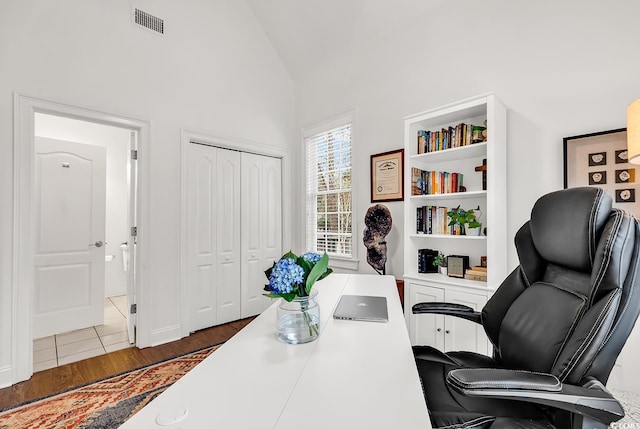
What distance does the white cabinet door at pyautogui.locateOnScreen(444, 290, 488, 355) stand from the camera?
2215 mm

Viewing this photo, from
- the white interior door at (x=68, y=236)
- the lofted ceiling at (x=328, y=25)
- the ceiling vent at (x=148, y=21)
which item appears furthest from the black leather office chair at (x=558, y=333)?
the white interior door at (x=68, y=236)

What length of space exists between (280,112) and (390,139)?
1.72 metres

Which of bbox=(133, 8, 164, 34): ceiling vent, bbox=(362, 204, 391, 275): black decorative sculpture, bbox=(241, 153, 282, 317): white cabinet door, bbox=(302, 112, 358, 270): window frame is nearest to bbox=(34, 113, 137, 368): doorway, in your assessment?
bbox=(133, 8, 164, 34): ceiling vent

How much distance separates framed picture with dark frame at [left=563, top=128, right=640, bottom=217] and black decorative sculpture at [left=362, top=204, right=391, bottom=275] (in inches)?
56.2

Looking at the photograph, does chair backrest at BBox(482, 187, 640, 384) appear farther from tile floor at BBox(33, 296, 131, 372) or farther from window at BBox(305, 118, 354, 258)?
tile floor at BBox(33, 296, 131, 372)

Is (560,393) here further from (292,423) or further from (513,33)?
(513,33)

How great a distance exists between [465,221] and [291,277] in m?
1.90

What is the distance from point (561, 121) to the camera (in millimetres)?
2164

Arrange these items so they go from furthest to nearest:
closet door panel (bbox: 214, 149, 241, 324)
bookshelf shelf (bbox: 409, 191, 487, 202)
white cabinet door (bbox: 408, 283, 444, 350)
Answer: closet door panel (bbox: 214, 149, 241, 324) → white cabinet door (bbox: 408, 283, 444, 350) → bookshelf shelf (bbox: 409, 191, 487, 202)

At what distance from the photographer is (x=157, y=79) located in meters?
3.07

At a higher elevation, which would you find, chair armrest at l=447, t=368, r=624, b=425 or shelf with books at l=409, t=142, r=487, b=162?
shelf with books at l=409, t=142, r=487, b=162

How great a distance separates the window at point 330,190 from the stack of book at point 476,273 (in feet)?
4.75

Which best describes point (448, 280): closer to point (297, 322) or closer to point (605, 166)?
point (605, 166)

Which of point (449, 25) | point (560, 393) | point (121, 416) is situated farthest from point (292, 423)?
point (449, 25)
